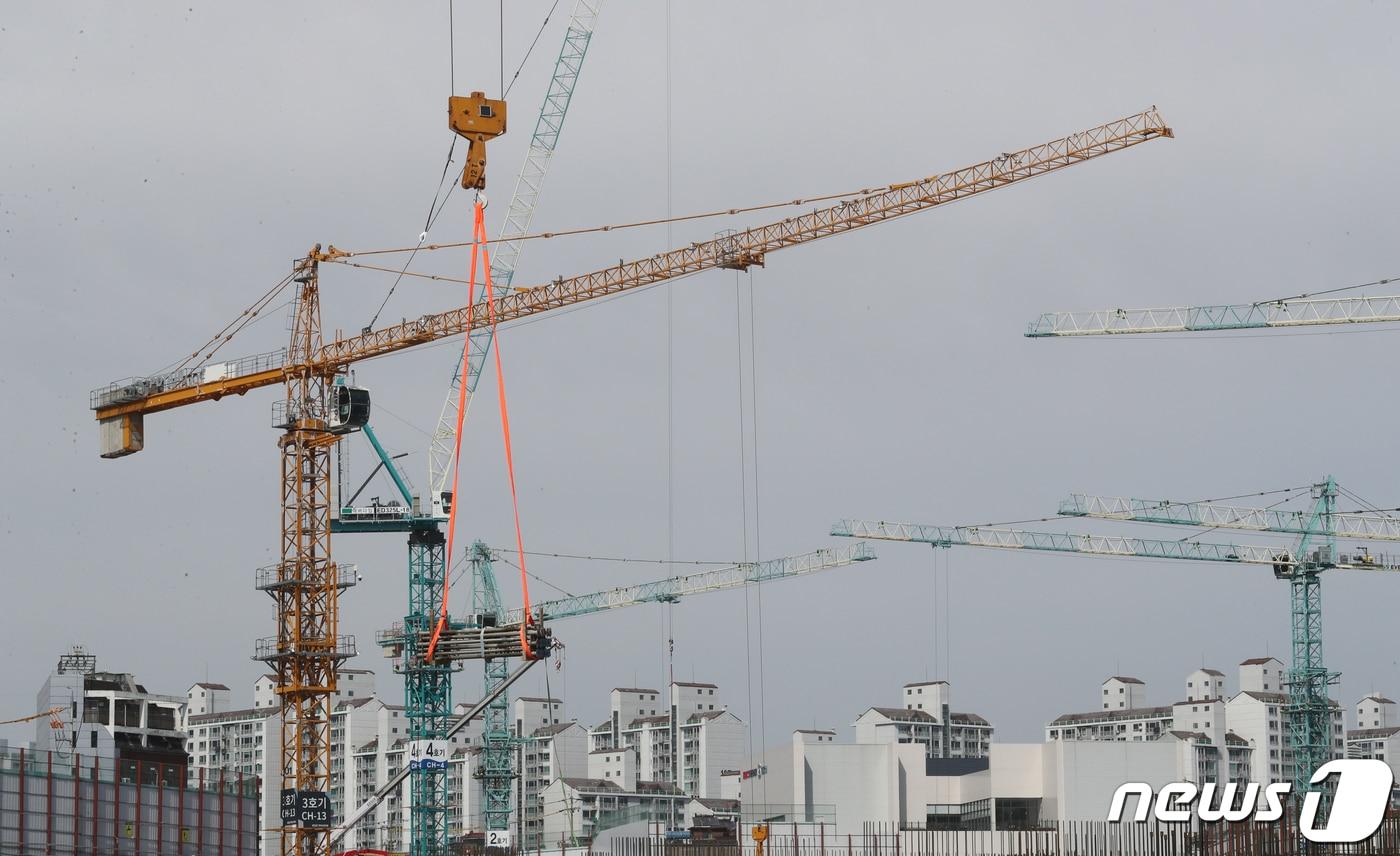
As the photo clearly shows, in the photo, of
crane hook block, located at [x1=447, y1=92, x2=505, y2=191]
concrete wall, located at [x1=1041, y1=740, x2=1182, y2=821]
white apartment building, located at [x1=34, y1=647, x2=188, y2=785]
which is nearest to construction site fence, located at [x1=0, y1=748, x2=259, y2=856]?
white apartment building, located at [x1=34, y1=647, x2=188, y2=785]

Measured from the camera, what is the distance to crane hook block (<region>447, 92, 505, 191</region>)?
107812mm

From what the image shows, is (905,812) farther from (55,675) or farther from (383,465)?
(55,675)

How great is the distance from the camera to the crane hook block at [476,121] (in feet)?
354

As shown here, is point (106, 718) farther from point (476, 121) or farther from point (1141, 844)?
point (1141, 844)

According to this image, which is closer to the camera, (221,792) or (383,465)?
(221,792)

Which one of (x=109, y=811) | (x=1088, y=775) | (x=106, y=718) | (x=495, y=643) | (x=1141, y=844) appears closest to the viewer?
(x=495, y=643)

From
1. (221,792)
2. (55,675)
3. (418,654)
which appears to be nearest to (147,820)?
(221,792)

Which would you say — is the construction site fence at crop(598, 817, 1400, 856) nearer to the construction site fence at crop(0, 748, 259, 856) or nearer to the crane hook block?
the construction site fence at crop(0, 748, 259, 856)

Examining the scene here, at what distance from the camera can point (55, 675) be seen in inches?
5861

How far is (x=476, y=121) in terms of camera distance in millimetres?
108562

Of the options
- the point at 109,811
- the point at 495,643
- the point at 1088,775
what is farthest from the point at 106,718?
the point at 1088,775

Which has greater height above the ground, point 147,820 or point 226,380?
point 226,380

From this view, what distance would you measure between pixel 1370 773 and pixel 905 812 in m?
129

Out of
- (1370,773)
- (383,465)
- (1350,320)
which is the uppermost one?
(1350,320)
